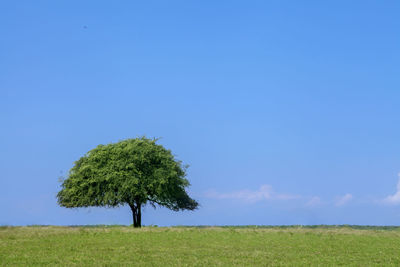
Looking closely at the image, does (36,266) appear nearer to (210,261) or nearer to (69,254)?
(69,254)

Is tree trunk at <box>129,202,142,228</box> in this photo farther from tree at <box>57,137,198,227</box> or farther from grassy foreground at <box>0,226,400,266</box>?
grassy foreground at <box>0,226,400,266</box>

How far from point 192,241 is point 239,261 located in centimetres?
1127

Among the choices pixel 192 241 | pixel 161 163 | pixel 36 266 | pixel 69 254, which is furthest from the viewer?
pixel 161 163

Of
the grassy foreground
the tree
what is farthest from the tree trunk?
the grassy foreground

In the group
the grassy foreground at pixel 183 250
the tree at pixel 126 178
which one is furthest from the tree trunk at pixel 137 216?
the grassy foreground at pixel 183 250

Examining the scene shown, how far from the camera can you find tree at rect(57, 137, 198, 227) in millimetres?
53312

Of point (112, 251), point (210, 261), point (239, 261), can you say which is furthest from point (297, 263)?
point (112, 251)

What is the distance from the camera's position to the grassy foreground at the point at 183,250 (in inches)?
1025

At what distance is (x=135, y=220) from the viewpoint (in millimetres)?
56812

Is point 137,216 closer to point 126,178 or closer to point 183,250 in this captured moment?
point 126,178

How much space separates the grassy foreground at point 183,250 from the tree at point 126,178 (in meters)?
10.3

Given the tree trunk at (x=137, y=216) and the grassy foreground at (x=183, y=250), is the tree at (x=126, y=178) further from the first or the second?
the grassy foreground at (x=183, y=250)

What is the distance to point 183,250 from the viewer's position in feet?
101

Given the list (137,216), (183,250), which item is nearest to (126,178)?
(137,216)
